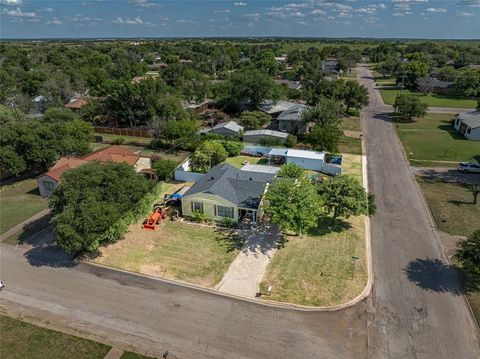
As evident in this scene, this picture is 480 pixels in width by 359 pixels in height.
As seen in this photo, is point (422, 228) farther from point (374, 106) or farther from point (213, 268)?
point (374, 106)

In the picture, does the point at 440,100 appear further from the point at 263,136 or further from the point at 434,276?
the point at 434,276

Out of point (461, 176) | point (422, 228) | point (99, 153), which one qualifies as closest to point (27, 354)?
point (99, 153)

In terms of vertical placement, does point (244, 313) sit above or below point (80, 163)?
below

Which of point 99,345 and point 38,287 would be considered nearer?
point 99,345

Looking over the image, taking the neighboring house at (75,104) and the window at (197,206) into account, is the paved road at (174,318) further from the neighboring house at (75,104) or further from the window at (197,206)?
the neighboring house at (75,104)

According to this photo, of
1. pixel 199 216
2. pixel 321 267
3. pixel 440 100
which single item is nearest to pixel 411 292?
pixel 321 267

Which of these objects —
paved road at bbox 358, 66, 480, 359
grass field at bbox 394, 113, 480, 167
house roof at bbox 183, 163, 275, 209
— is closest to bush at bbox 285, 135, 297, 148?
house roof at bbox 183, 163, 275, 209
